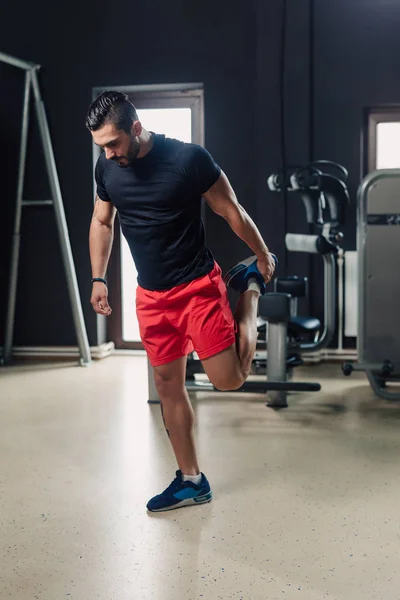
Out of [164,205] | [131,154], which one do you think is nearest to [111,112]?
[131,154]

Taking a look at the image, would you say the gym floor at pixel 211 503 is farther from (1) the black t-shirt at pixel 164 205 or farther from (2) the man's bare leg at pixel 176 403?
(1) the black t-shirt at pixel 164 205

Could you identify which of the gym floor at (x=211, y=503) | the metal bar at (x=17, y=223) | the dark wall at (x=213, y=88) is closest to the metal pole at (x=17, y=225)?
the metal bar at (x=17, y=223)

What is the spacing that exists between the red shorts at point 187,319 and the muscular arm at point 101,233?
20cm

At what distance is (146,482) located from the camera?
3062 millimetres

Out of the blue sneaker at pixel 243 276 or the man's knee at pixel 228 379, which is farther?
the blue sneaker at pixel 243 276

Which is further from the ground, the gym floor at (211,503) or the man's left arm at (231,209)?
the man's left arm at (231,209)

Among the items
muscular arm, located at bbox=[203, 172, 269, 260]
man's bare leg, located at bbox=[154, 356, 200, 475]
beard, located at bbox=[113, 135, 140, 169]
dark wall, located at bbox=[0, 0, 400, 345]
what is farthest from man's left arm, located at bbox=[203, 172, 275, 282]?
dark wall, located at bbox=[0, 0, 400, 345]

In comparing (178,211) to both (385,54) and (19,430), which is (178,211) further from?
(385,54)

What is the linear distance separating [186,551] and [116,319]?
3.65 m

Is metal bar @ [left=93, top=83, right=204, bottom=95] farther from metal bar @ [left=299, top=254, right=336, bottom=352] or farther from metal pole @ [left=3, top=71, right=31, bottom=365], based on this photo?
metal bar @ [left=299, top=254, right=336, bottom=352]

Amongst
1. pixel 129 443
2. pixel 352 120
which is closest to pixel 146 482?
pixel 129 443

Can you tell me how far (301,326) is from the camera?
176 inches

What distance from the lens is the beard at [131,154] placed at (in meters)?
2.43

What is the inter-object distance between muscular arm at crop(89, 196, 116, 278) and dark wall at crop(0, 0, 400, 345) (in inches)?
109
